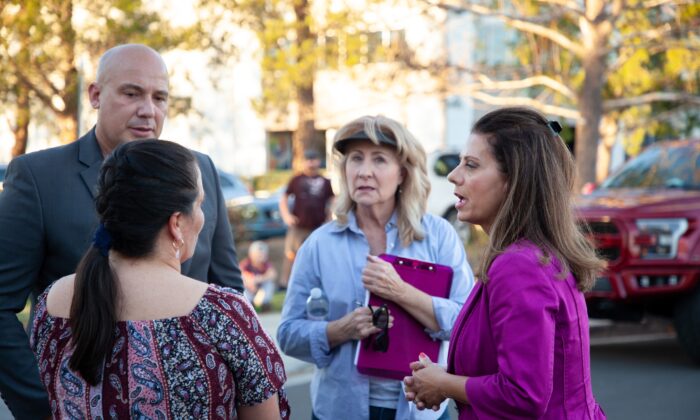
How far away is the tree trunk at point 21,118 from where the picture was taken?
51.9 feet

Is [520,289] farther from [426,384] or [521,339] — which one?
[426,384]

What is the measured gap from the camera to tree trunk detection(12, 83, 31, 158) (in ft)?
51.9

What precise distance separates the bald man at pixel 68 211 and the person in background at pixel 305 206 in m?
10.5

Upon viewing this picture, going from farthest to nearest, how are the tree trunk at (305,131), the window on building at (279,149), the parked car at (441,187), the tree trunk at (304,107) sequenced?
1. the window on building at (279,149)
2. the tree trunk at (305,131)
3. the parked car at (441,187)
4. the tree trunk at (304,107)

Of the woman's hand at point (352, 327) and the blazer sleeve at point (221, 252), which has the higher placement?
the blazer sleeve at point (221, 252)

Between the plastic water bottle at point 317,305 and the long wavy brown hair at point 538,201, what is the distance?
1.22 metres

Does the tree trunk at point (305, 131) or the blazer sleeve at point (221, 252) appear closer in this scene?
the blazer sleeve at point (221, 252)

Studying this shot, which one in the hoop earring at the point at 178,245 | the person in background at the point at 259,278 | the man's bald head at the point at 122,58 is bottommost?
the person in background at the point at 259,278

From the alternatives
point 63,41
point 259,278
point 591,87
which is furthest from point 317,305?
point 63,41

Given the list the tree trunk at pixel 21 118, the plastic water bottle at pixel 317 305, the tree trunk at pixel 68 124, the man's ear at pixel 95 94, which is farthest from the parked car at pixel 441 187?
the man's ear at pixel 95 94

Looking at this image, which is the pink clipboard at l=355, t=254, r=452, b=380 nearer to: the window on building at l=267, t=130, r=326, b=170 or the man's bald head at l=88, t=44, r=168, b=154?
the man's bald head at l=88, t=44, r=168, b=154

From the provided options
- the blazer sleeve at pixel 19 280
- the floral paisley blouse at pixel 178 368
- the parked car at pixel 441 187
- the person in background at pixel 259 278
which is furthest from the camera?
the parked car at pixel 441 187

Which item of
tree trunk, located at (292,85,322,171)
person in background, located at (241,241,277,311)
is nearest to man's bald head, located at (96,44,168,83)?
person in background, located at (241,241,277,311)

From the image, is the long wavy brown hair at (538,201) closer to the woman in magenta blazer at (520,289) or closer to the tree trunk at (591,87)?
the woman in magenta blazer at (520,289)
